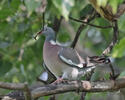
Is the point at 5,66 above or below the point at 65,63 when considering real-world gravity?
above

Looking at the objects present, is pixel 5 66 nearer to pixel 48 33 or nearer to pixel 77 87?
pixel 48 33

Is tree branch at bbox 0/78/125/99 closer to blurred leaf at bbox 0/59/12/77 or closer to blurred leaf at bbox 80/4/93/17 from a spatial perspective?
blurred leaf at bbox 80/4/93/17

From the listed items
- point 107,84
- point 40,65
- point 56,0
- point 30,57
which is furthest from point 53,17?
point 56,0

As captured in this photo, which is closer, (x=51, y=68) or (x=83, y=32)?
(x=51, y=68)

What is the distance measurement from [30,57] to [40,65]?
48cm

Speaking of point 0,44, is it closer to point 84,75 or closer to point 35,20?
point 35,20

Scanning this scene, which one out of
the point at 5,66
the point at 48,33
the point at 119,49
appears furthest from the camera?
the point at 5,66

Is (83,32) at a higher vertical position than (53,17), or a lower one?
lower

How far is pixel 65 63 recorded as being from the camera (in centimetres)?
361

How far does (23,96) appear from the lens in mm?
2674

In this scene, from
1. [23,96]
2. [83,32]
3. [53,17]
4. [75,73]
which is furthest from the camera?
[53,17]

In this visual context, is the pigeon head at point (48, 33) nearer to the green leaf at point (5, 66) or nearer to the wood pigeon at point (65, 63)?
the wood pigeon at point (65, 63)

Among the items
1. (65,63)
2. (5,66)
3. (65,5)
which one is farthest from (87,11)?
(65,5)

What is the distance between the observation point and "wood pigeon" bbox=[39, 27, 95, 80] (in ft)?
11.4
